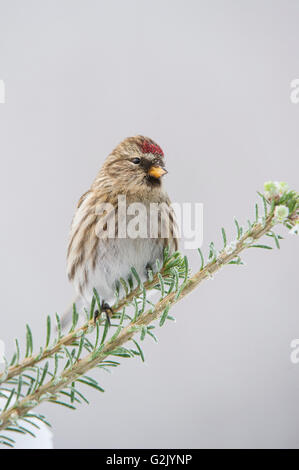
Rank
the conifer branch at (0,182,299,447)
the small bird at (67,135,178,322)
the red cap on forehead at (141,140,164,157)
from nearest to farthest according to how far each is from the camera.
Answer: the conifer branch at (0,182,299,447), the small bird at (67,135,178,322), the red cap on forehead at (141,140,164,157)

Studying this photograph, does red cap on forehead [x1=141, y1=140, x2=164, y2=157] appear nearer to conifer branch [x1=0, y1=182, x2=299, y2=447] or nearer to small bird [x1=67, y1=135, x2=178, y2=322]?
small bird [x1=67, y1=135, x2=178, y2=322]

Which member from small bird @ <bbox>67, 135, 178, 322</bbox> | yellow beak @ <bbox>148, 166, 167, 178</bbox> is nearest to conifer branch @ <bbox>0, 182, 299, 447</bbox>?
small bird @ <bbox>67, 135, 178, 322</bbox>

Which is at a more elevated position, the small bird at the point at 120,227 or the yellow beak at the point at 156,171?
the yellow beak at the point at 156,171

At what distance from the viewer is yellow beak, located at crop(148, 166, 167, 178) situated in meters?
1.12

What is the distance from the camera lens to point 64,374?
57cm

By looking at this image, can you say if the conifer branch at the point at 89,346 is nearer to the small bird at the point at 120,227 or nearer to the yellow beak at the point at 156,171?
the small bird at the point at 120,227

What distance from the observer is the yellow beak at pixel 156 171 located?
1.12m

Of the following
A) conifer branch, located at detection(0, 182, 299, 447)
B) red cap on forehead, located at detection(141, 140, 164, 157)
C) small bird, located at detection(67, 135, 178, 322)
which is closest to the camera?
conifer branch, located at detection(0, 182, 299, 447)

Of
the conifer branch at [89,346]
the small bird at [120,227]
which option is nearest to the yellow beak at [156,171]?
the small bird at [120,227]

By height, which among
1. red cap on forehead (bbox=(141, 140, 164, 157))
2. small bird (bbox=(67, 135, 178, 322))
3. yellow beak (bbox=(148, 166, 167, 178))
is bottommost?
small bird (bbox=(67, 135, 178, 322))

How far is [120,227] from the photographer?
1.03 metres

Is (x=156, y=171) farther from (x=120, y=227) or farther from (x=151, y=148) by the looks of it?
(x=120, y=227)

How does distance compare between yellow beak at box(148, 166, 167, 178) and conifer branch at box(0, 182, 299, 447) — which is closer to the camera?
conifer branch at box(0, 182, 299, 447)

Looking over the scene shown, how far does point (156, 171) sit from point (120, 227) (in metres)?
0.18
